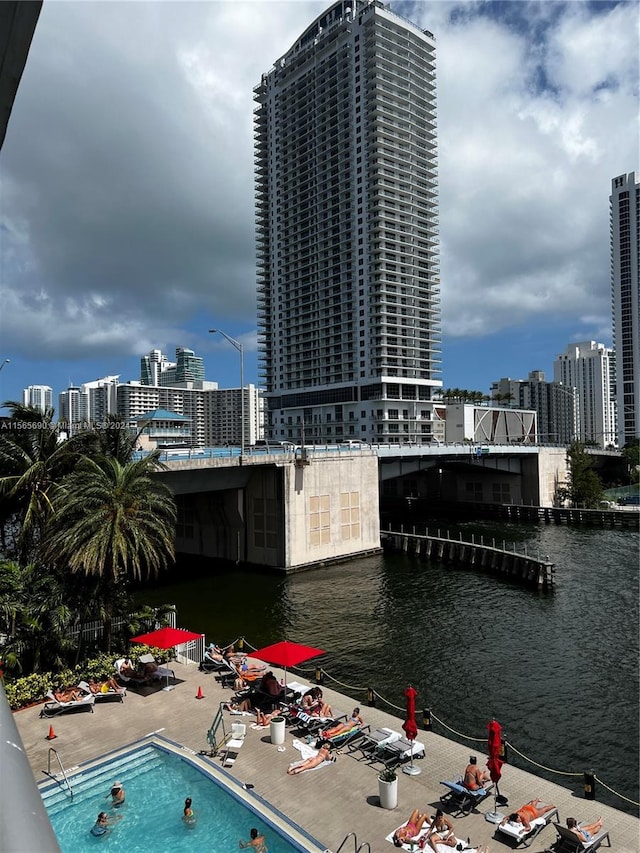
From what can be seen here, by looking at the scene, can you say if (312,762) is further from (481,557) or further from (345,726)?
(481,557)

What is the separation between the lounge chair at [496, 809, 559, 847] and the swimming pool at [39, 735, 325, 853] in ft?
14.0

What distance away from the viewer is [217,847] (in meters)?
13.9

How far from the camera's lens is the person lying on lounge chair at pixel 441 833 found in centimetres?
1318

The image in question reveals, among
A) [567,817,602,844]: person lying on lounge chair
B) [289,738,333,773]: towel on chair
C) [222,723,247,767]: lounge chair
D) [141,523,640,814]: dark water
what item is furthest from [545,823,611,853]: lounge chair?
[222,723,247,767]: lounge chair

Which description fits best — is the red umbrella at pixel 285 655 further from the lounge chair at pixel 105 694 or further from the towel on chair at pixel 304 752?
the lounge chair at pixel 105 694

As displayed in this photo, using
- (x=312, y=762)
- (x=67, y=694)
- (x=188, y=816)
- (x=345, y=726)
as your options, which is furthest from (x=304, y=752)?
(x=67, y=694)

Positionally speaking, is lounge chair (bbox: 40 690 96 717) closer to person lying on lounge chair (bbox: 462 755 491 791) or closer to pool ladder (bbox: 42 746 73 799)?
pool ladder (bbox: 42 746 73 799)

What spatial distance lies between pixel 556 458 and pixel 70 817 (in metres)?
92.2

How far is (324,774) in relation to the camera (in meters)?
16.6

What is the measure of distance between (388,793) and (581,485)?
8104 cm

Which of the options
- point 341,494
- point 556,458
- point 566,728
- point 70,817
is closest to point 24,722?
point 70,817

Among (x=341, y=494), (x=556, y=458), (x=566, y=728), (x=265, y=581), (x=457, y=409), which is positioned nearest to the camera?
(x=566, y=728)

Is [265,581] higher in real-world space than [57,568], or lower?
lower

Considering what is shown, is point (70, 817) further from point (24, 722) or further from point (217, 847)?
point (24, 722)
